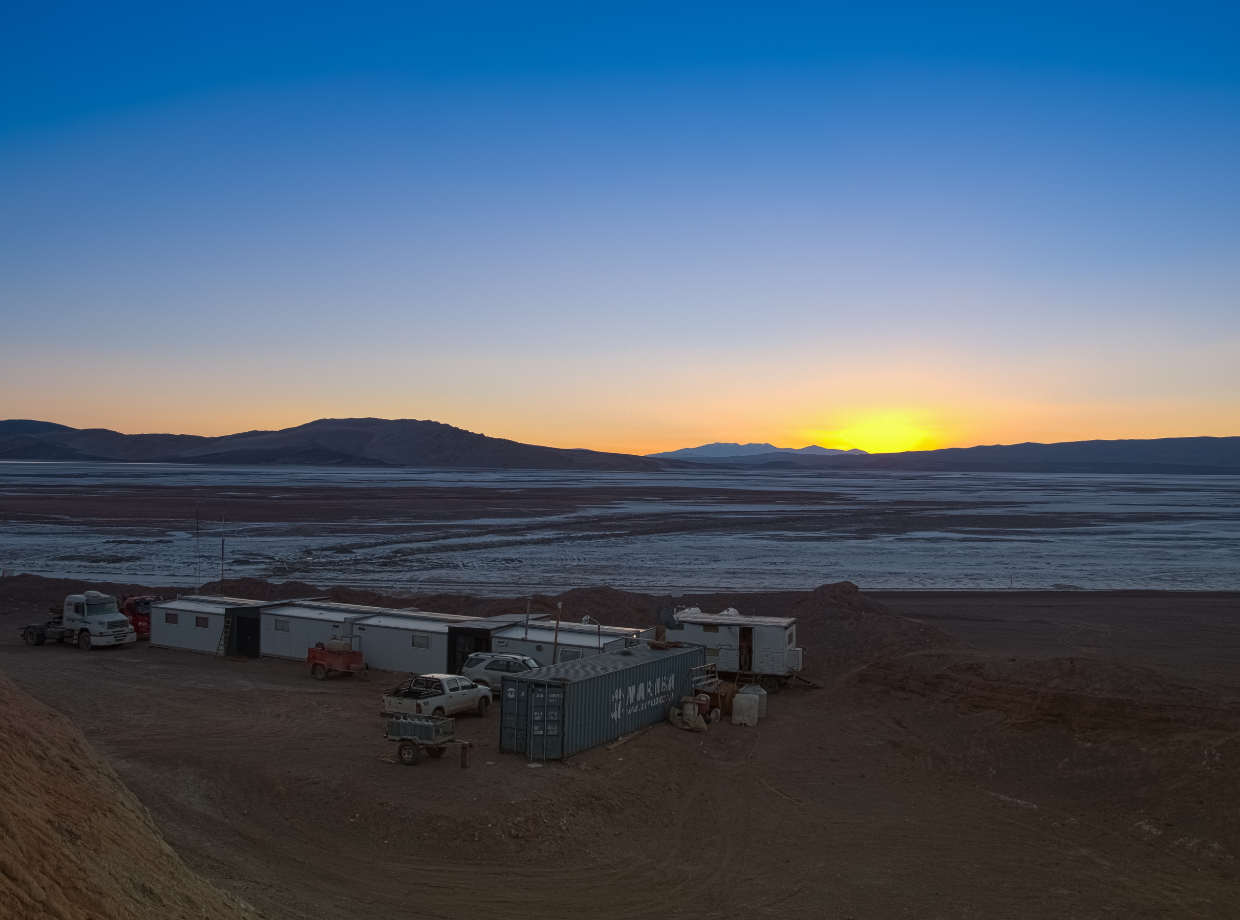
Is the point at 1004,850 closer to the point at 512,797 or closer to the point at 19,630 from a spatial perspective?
the point at 512,797

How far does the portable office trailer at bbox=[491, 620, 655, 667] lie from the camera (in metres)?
27.5

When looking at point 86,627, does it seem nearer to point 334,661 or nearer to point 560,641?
point 334,661

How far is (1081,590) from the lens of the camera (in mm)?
49000

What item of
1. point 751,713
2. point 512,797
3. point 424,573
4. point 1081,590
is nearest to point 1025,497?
point 1081,590

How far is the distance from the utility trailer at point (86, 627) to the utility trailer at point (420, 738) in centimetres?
1865

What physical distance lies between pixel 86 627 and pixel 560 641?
17840 mm

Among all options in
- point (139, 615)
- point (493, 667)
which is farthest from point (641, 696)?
point (139, 615)

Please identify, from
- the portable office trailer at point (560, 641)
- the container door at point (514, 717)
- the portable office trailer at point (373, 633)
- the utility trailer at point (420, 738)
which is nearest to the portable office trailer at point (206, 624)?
the portable office trailer at point (373, 633)

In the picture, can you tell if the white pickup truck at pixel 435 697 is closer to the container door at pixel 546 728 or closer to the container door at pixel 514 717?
the container door at pixel 514 717

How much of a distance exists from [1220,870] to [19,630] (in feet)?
129

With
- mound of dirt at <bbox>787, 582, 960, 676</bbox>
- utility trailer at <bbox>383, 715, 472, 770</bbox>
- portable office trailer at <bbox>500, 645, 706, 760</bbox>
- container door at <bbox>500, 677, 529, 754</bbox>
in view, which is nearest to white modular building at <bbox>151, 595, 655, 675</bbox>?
portable office trailer at <bbox>500, 645, 706, 760</bbox>

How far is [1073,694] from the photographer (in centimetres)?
2356

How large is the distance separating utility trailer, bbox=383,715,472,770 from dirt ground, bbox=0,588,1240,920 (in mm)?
294

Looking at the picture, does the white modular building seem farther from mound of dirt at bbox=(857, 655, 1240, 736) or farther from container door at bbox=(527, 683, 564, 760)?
mound of dirt at bbox=(857, 655, 1240, 736)
